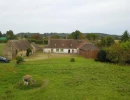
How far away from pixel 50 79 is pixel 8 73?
281 inches

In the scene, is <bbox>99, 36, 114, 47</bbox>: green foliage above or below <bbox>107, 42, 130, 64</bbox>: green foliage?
above

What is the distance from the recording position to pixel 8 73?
25984 mm

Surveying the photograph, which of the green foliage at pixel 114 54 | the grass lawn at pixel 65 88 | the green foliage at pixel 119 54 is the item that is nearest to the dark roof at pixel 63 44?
the green foliage at pixel 114 54

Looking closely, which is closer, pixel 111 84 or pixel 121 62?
pixel 111 84

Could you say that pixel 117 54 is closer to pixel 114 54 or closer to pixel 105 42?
pixel 114 54

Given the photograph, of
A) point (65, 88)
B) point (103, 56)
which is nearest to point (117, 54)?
point (103, 56)

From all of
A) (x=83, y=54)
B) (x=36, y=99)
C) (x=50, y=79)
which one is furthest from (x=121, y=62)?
(x=36, y=99)

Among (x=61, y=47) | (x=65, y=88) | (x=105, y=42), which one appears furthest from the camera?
(x=105, y=42)

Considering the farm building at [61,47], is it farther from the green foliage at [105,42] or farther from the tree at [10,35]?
the tree at [10,35]

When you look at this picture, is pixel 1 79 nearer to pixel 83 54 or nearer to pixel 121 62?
pixel 121 62

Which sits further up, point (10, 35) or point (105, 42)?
point (10, 35)

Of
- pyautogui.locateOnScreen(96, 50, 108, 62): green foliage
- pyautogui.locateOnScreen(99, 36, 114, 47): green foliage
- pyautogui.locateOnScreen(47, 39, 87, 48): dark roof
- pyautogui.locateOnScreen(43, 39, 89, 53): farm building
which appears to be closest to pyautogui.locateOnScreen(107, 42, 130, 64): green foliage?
pyautogui.locateOnScreen(96, 50, 108, 62): green foliage

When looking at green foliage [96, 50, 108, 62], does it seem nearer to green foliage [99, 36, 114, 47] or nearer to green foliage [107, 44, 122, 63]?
green foliage [107, 44, 122, 63]

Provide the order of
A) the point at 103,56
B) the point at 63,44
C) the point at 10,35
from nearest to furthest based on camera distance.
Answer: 1. the point at 103,56
2. the point at 63,44
3. the point at 10,35
